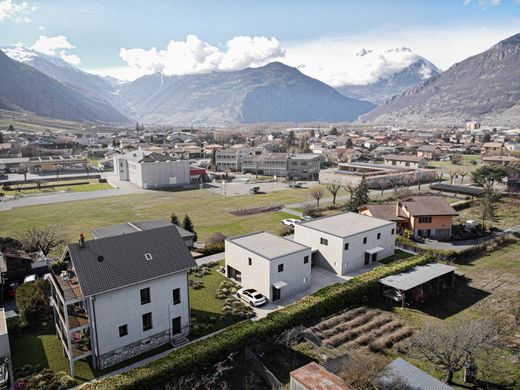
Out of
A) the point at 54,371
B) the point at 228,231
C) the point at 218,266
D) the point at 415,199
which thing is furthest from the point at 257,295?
the point at 415,199

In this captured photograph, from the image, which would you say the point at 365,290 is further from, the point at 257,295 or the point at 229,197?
the point at 229,197

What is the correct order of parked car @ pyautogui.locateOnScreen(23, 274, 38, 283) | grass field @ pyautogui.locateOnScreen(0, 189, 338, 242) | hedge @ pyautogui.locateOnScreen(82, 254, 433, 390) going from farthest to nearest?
grass field @ pyautogui.locateOnScreen(0, 189, 338, 242), parked car @ pyautogui.locateOnScreen(23, 274, 38, 283), hedge @ pyautogui.locateOnScreen(82, 254, 433, 390)

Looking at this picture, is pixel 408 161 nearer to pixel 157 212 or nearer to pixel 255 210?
pixel 255 210

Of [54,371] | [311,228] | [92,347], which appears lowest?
[54,371]

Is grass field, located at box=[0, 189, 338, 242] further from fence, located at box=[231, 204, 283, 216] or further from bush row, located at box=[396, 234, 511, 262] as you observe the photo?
bush row, located at box=[396, 234, 511, 262]

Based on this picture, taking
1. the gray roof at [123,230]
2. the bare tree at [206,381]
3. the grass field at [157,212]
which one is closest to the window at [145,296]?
the bare tree at [206,381]

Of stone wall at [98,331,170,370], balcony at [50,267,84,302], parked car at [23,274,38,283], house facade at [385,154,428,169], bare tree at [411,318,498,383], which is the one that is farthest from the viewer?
house facade at [385,154,428,169]

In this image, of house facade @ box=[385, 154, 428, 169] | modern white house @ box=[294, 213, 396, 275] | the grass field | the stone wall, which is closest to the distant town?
the stone wall
